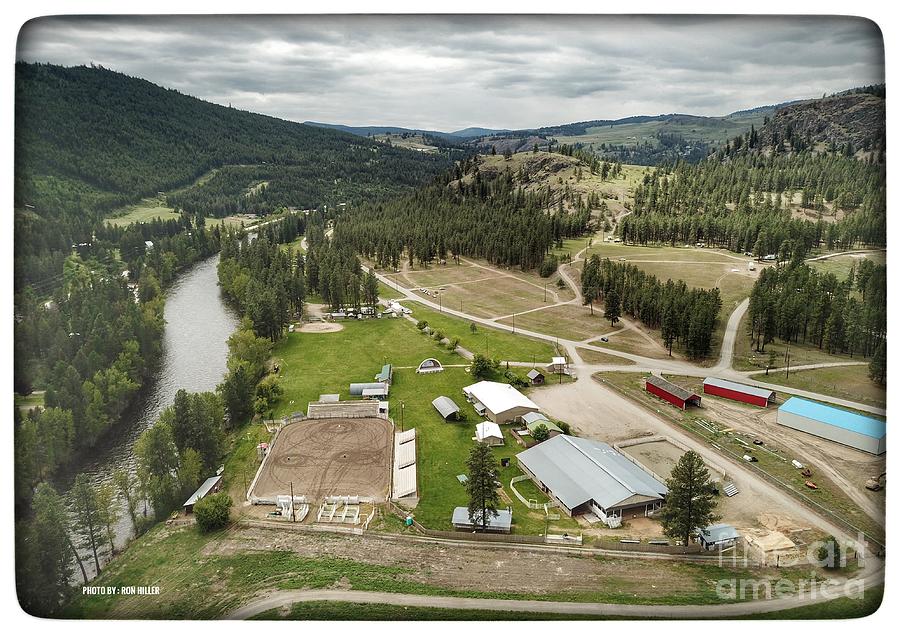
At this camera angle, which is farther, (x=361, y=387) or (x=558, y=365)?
(x=558, y=365)

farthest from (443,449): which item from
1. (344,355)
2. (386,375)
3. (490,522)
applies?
Answer: (344,355)

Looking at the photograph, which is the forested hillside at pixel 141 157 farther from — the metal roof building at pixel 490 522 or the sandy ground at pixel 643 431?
the sandy ground at pixel 643 431

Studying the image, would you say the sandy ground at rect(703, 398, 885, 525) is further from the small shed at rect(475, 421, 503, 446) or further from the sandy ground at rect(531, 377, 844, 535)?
the small shed at rect(475, 421, 503, 446)

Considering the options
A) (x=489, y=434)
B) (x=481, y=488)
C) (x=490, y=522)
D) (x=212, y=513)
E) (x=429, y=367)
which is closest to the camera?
(x=481, y=488)

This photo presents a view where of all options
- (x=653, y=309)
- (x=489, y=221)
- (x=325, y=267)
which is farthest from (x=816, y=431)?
(x=489, y=221)

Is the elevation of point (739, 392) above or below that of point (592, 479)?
above

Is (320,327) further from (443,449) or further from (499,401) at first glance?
(443,449)
